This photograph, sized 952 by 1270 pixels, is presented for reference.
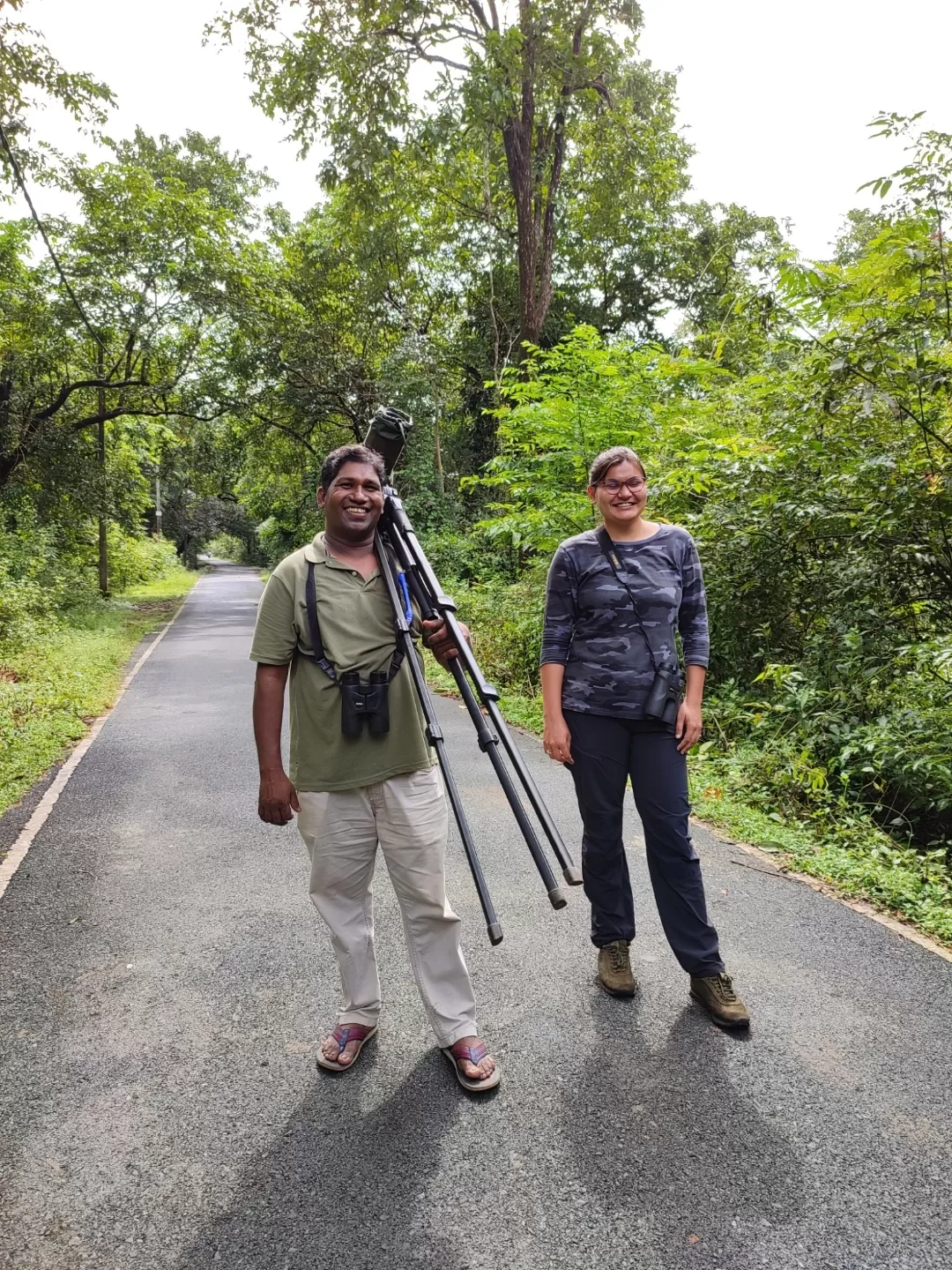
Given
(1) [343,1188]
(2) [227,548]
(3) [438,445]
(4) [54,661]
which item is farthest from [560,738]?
(2) [227,548]

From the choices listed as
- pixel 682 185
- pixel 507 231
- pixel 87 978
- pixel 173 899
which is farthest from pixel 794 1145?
pixel 682 185

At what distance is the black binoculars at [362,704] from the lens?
240cm

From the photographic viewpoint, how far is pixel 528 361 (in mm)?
10711

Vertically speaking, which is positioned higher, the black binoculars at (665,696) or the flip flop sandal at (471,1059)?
the black binoculars at (665,696)

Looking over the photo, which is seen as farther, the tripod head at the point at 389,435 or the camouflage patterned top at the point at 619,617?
the camouflage patterned top at the point at 619,617

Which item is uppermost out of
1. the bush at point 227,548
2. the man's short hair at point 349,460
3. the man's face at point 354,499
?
the man's short hair at point 349,460

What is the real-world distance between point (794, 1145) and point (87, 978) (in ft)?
9.13

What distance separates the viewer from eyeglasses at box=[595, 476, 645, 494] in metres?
2.94

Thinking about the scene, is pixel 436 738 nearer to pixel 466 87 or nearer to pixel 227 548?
pixel 466 87

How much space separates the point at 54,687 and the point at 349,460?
8628mm

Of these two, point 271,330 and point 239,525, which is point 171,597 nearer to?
point 271,330

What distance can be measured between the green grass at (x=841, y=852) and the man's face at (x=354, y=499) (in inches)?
128

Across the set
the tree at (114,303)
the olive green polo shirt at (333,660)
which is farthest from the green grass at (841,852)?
the tree at (114,303)

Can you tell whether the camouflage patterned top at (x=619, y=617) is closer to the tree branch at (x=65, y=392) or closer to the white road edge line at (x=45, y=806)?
the white road edge line at (x=45, y=806)
